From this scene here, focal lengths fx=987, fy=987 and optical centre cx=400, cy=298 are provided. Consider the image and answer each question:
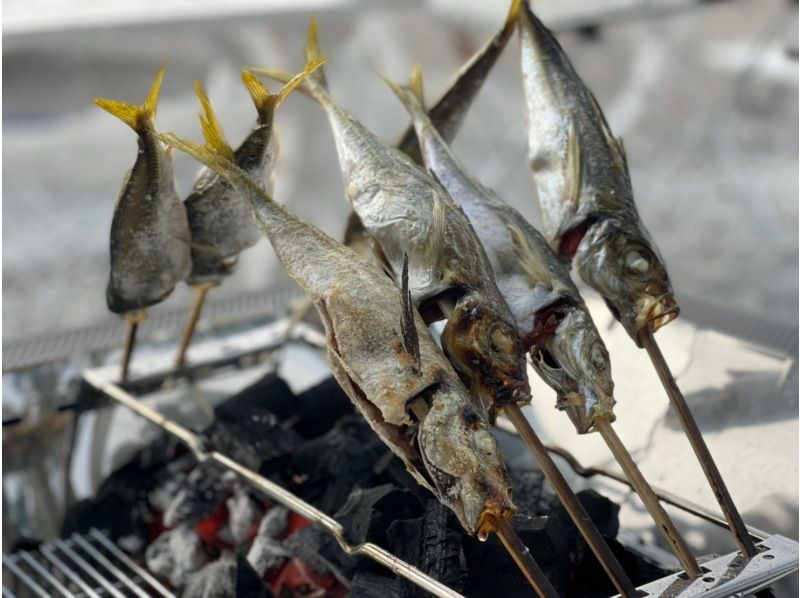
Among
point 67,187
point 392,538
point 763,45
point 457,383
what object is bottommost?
point 67,187

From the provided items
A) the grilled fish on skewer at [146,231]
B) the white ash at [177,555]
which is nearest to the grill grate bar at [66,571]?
the white ash at [177,555]

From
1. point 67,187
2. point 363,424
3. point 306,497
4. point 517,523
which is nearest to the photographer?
point 517,523

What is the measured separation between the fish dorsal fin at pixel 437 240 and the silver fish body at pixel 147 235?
48 cm

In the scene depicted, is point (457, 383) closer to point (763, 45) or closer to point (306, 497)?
point (306, 497)

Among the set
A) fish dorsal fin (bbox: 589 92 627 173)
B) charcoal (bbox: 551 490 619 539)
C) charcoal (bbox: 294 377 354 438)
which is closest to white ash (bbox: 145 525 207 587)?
charcoal (bbox: 294 377 354 438)

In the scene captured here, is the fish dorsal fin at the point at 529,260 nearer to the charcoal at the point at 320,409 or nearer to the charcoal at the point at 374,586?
the charcoal at the point at 374,586

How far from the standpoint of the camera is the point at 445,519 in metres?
1.42

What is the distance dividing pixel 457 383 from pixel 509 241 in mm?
322

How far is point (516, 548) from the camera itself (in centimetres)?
116

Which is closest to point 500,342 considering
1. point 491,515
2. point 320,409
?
point 491,515

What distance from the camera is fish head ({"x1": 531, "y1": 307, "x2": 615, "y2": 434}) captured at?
1.31 metres

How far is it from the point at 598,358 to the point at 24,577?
120 centimetres

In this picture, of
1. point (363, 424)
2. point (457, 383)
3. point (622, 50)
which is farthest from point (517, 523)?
point (622, 50)

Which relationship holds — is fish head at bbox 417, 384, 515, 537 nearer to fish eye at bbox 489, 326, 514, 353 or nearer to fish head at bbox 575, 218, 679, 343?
fish eye at bbox 489, 326, 514, 353
